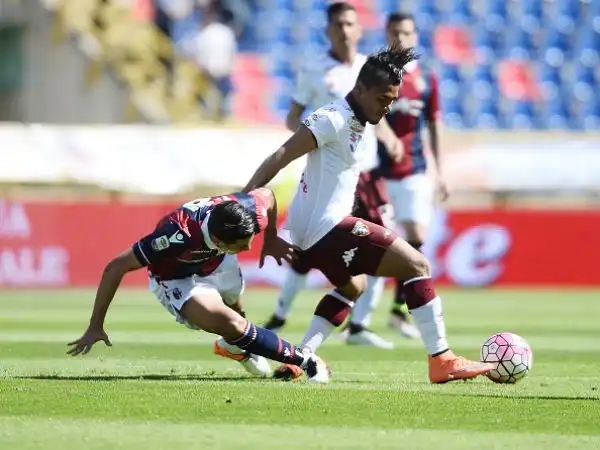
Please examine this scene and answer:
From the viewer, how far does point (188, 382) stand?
6.89 metres

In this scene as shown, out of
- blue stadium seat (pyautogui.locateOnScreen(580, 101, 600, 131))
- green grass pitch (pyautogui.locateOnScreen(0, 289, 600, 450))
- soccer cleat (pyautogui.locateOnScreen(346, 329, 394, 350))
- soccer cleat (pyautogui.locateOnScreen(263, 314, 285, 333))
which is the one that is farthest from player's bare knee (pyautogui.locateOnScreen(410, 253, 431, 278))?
blue stadium seat (pyautogui.locateOnScreen(580, 101, 600, 131))

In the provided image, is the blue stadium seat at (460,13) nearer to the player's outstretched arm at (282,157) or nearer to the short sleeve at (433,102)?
the short sleeve at (433,102)

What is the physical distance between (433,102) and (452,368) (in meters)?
3.95

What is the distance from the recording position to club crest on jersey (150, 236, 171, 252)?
6637 mm

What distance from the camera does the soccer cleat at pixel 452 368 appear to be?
6961 millimetres

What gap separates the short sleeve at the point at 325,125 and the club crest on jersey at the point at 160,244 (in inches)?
38.5

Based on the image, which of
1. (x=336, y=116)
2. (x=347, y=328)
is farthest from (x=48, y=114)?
(x=336, y=116)

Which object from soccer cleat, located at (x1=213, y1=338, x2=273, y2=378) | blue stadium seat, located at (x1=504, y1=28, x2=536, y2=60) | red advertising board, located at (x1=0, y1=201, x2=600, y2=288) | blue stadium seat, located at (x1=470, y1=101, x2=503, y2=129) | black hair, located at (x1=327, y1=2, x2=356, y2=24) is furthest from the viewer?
blue stadium seat, located at (x1=504, y1=28, x2=536, y2=60)

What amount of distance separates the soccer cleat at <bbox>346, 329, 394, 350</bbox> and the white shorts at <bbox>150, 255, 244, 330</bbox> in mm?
2371

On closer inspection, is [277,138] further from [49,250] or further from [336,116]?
[336,116]

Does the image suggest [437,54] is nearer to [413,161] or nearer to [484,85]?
[484,85]

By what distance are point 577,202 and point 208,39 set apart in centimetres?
542

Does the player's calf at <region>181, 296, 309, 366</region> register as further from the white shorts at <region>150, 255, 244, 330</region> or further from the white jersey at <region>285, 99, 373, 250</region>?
the white jersey at <region>285, 99, 373, 250</region>

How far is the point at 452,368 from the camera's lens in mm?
6984
